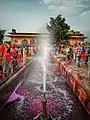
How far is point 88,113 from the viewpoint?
455 centimetres

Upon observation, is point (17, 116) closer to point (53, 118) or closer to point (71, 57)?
point (53, 118)

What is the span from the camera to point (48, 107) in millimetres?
5137

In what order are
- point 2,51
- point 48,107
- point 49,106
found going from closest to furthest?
point 48,107 → point 49,106 → point 2,51

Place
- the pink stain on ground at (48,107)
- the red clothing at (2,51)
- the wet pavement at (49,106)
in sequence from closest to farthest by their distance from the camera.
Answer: the wet pavement at (49,106) → the pink stain on ground at (48,107) → the red clothing at (2,51)

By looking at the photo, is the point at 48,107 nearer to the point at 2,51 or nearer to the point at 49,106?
the point at 49,106

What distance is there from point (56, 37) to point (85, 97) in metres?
5.37

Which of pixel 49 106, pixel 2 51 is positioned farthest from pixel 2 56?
pixel 49 106

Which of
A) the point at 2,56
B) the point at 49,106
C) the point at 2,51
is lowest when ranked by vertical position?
the point at 49,106

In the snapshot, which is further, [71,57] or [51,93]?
[71,57]

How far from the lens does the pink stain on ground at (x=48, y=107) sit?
189 inches

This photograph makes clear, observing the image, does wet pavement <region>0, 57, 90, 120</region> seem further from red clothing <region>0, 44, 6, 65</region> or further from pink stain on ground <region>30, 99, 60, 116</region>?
red clothing <region>0, 44, 6, 65</region>

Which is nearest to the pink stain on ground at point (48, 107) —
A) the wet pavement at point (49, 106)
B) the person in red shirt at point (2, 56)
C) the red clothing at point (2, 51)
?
the wet pavement at point (49, 106)

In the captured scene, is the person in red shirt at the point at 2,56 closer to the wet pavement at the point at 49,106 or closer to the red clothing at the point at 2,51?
the red clothing at the point at 2,51

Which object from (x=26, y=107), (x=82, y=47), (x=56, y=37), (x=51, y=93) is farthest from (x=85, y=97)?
(x=56, y=37)
